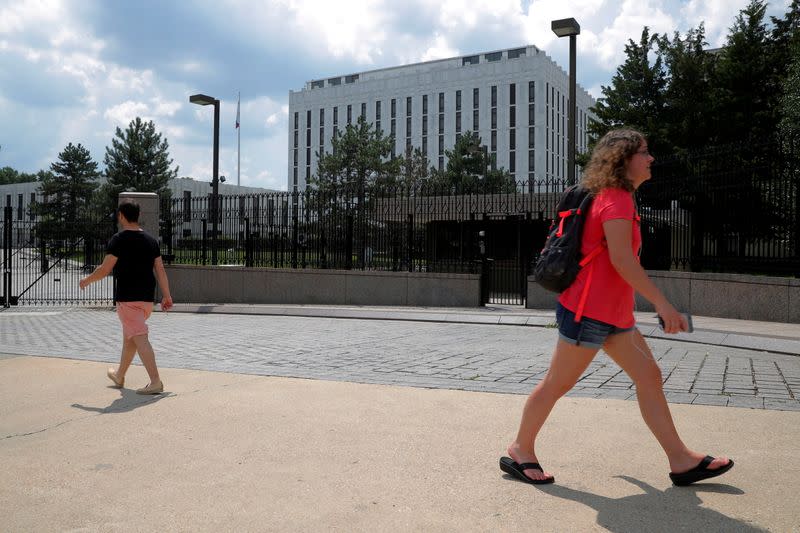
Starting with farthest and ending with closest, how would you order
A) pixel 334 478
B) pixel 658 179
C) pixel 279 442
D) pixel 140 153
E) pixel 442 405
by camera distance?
pixel 140 153, pixel 658 179, pixel 442 405, pixel 279 442, pixel 334 478

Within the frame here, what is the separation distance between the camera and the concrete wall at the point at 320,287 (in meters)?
15.7

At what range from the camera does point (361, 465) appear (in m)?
3.70

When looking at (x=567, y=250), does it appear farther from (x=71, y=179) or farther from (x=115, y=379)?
(x=71, y=179)

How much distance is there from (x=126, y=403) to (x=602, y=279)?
12.5 feet

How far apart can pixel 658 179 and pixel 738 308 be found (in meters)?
2.96

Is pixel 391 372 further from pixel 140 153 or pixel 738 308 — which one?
pixel 140 153

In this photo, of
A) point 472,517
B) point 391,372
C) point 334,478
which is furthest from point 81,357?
point 472,517

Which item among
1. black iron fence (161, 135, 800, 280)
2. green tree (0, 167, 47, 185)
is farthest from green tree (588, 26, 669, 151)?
green tree (0, 167, 47, 185)

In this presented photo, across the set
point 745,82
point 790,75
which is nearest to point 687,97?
point 745,82

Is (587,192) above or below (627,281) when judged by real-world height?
above

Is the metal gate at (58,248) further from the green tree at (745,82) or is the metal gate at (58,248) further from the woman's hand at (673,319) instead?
the green tree at (745,82)

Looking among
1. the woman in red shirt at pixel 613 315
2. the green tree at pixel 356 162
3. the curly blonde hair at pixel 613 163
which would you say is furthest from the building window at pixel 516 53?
the woman in red shirt at pixel 613 315

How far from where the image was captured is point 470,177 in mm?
45906

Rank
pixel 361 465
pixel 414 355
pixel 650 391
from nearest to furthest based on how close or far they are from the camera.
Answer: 1. pixel 650 391
2. pixel 361 465
3. pixel 414 355
